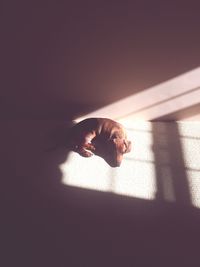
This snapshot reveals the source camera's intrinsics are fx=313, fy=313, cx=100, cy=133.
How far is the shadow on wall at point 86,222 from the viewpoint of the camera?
1.16 meters

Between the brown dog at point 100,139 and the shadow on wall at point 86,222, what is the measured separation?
105 millimetres

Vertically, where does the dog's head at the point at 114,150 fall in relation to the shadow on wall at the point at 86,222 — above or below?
above

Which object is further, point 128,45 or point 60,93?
point 60,93

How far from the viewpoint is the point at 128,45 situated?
148 centimetres

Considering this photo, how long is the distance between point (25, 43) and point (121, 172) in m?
0.77

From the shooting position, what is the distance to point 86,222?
1.28 m

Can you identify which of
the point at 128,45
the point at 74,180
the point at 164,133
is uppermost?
the point at 128,45

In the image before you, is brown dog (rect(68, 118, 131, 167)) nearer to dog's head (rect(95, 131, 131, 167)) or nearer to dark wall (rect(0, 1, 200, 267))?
dog's head (rect(95, 131, 131, 167))

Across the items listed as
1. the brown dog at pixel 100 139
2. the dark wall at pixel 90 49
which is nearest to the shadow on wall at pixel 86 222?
the brown dog at pixel 100 139

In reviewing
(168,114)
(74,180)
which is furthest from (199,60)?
→ (74,180)

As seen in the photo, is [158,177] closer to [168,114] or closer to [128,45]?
[168,114]

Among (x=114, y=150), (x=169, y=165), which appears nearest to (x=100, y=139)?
(x=114, y=150)

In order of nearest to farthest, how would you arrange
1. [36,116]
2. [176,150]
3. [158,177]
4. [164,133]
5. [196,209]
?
1. [196,209]
2. [158,177]
3. [176,150]
4. [164,133]
5. [36,116]

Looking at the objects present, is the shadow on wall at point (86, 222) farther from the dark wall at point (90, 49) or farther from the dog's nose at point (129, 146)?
the dark wall at point (90, 49)
